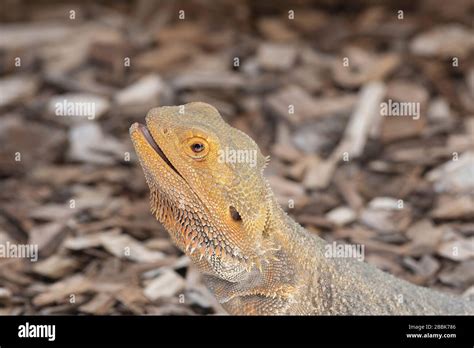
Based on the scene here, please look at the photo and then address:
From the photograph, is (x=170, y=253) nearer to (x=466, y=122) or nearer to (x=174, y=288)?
(x=174, y=288)

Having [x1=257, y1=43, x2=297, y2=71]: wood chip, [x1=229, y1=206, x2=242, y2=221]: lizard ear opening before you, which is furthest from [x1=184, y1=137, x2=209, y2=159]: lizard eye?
[x1=257, y1=43, x2=297, y2=71]: wood chip

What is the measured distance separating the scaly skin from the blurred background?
0.85m

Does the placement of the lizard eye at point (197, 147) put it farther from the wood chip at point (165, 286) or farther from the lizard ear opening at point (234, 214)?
the wood chip at point (165, 286)

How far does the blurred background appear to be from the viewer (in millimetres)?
5047

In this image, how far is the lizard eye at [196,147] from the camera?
11.6ft

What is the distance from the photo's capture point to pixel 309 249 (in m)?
3.88

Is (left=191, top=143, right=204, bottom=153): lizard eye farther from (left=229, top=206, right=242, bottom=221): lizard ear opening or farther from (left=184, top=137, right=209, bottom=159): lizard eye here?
(left=229, top=206, right=242, bottom=221): lizard ear opening

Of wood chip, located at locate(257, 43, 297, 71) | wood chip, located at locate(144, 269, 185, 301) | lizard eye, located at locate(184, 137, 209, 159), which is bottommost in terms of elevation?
wood chip, located at locate(144, 269, 185, 301)

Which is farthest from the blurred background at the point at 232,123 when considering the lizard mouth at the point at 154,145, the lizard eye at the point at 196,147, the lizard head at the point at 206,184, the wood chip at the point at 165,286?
the lizard eye at the point at 196,147

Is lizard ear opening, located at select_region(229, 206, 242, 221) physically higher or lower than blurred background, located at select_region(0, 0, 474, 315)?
lower

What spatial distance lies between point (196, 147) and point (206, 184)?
178 millimetres

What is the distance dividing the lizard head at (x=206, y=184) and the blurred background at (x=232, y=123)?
100 cm
